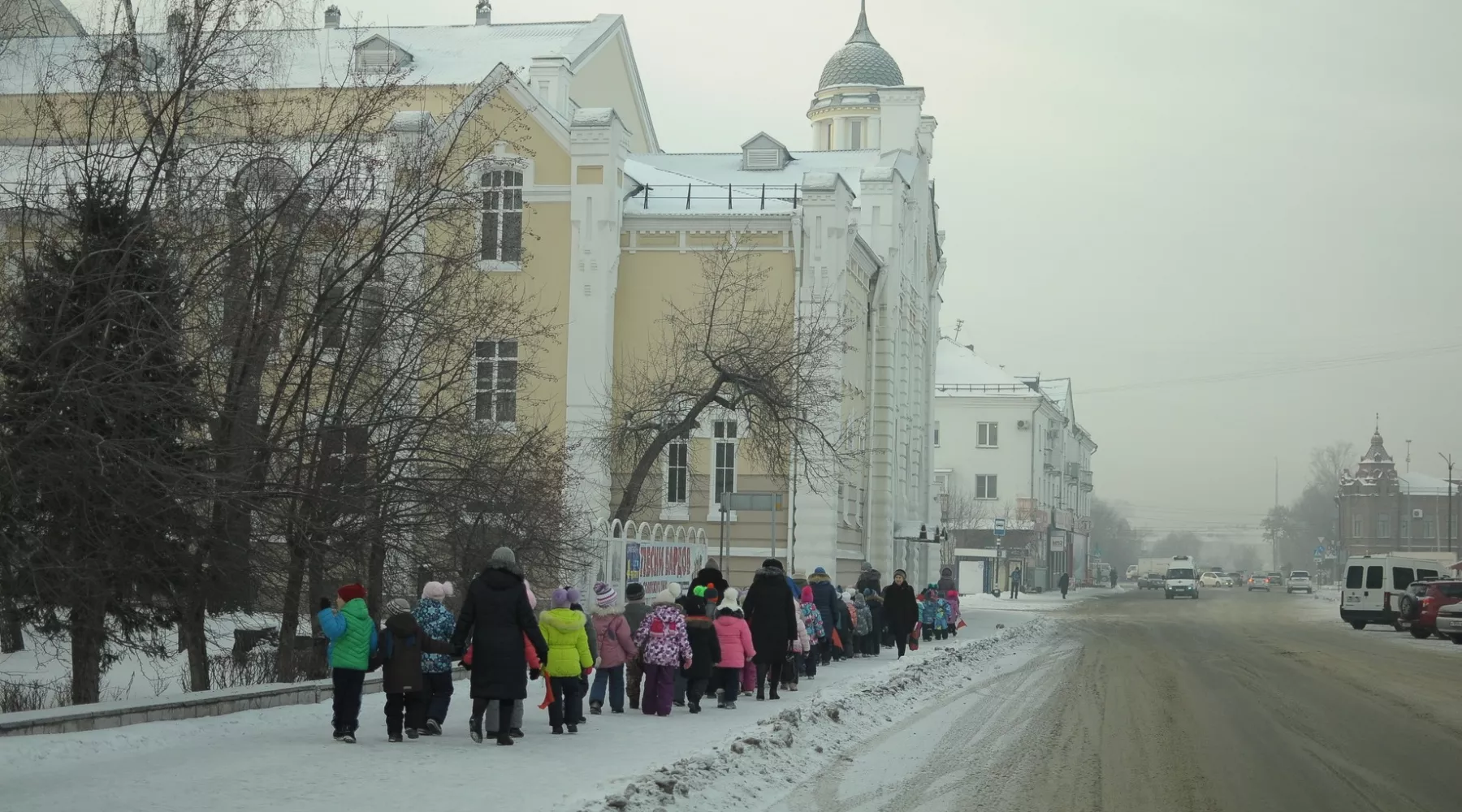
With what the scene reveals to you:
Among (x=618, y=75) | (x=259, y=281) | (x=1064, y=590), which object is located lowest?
(x=1064, y=590)

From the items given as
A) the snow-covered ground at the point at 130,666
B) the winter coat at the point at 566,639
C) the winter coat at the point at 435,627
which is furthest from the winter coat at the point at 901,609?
the winter coat at the point at 435,627

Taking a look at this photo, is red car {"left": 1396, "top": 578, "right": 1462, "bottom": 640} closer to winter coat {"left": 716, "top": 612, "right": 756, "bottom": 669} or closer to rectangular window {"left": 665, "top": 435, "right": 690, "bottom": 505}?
rectangular window {"left": 665, "top": 435, "right": 690, "bottom": 505}

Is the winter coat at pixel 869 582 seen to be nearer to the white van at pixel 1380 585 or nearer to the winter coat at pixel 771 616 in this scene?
the winter coat at pixel 771 616

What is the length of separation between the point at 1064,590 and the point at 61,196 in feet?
229

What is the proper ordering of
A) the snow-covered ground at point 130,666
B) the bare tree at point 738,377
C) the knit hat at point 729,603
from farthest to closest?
the bare tree at point 738,377, the snow-covered ground at point 130,666, the knit hat at point 729,603

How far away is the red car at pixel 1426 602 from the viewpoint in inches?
1689

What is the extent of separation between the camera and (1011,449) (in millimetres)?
94500

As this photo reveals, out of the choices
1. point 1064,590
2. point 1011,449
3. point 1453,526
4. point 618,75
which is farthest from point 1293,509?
point 618,75

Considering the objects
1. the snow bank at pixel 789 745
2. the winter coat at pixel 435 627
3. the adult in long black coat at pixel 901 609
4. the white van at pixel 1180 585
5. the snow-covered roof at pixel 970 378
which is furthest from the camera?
the snow-covered roof at pixel 970 378

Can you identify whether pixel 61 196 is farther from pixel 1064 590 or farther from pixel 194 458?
pixel 1064 590

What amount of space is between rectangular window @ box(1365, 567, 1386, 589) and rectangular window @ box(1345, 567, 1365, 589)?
5.8 inches

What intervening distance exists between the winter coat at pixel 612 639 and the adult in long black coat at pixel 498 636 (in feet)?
9.99

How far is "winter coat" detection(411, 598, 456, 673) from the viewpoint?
14.5 m

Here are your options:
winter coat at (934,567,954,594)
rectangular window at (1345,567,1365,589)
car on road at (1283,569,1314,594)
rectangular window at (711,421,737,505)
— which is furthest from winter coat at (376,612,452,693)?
car on road at (1283,569,1314,594)
